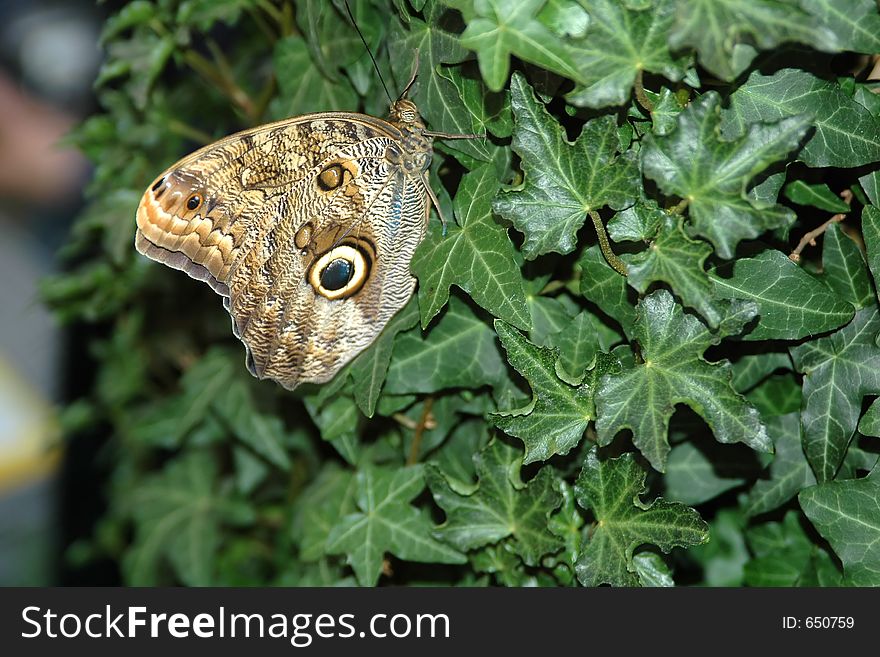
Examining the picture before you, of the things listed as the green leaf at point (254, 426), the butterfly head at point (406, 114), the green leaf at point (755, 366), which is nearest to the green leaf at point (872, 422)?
the green leaf at point (755, 366)

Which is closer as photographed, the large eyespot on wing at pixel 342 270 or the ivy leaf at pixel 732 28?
the ivy leaf at pixel 732 28

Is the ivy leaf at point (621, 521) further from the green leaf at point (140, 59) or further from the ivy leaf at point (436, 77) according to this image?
the green leaf at point (140, 59)

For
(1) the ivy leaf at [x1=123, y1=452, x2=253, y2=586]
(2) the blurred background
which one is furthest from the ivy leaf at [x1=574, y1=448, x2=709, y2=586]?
(2) the blurred background

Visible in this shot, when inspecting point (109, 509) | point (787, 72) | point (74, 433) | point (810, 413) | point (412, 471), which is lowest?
point (109, 509)

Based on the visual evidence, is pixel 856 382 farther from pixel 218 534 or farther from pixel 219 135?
pixel 218 534

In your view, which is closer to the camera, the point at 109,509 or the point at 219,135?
the point at 219,135

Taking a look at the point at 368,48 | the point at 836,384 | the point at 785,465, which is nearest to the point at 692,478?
the point at 785,465

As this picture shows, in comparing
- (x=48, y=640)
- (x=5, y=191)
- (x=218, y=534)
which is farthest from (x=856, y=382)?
(x=5, y=191)
